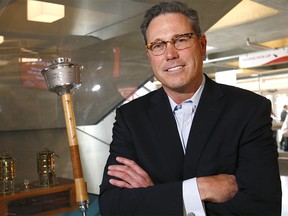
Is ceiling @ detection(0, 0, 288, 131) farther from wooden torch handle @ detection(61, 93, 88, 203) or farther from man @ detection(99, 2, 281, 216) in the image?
man @ detection(99, 2, 281, 216)

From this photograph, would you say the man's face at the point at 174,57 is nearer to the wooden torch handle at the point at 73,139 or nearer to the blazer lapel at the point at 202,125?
the blazer lapel at the point at 202,125

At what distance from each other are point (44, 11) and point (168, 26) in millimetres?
1634

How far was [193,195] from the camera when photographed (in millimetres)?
1277

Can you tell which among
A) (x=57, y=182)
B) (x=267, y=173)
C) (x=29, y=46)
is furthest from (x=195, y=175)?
(x=29, y=46)

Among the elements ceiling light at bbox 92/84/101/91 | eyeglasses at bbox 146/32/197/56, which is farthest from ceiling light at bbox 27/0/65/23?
eyeglasses at bbox 146/32/197/56

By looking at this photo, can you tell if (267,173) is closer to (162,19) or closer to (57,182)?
(162,19)

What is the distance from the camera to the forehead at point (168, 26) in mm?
1438

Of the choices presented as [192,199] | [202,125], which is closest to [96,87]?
[202,125]

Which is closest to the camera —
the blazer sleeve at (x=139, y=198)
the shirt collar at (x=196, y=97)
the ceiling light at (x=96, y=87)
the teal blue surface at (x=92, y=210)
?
the blazer sleeve at (x=139, y=198)

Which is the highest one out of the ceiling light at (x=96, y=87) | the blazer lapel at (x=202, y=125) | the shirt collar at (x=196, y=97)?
the ceiling light at (x=96, y=87)

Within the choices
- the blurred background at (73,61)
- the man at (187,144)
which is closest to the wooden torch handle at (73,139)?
the man at (187,144)

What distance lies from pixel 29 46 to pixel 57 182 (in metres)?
1.01

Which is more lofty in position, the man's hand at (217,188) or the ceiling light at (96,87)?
the ceiling light at (96,87)

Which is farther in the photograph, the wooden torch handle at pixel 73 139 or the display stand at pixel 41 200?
the display stand at pixel 41 200
